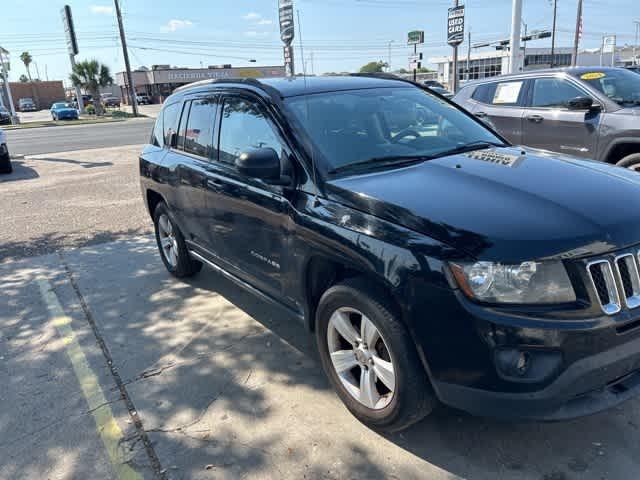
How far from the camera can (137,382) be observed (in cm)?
346

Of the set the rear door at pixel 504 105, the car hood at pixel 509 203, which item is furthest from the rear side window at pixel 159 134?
the rear door at pixel 504 105

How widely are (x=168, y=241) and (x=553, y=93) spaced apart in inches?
212

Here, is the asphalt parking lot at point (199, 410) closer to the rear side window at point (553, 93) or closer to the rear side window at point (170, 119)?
the rear side window at point (170, 119)

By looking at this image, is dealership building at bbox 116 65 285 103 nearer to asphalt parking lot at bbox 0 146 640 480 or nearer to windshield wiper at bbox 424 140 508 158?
asphalt parking lot at bbox 0 146 640 480

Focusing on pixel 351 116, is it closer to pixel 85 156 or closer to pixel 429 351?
pixel 429 351

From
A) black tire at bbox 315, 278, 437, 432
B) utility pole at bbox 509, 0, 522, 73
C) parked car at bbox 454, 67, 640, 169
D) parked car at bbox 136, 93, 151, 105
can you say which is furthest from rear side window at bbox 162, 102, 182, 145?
parked car at bbox 136, 93, 151, 105

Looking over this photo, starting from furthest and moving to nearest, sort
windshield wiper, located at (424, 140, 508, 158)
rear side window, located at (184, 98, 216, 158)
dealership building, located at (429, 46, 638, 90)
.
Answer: dealership building, located at (429, 46, 638, 90)
rear side window, located at (184, 98, 216, 158)
windshield wiper, located at (424, 140, 508, 158)

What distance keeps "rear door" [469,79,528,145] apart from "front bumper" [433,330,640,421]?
5.41m

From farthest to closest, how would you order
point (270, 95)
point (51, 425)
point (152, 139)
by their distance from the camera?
point (152, 139) → point (270, 95) → point (51, 425)

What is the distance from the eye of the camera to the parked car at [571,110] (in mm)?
6102

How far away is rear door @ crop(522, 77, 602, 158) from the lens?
6414 mm

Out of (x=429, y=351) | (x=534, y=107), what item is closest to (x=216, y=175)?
(x=429, y=351)

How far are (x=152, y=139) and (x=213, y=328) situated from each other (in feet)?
7.69

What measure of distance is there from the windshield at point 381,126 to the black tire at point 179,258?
2.17 meters
